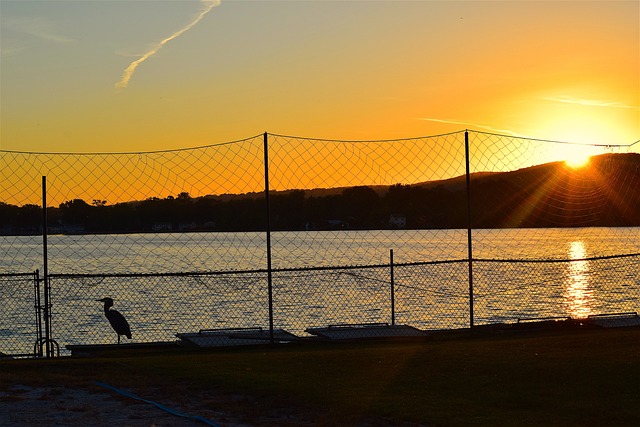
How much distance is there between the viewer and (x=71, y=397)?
10.9m

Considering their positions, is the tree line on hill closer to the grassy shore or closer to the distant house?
the distant house

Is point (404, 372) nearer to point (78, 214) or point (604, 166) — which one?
point (78, 214)

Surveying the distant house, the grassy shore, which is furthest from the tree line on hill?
the grassy shore

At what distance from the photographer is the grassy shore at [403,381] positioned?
32.0ft

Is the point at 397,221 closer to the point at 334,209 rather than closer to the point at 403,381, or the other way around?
the point at 334,209

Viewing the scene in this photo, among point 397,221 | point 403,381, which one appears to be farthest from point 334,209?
point 403,381

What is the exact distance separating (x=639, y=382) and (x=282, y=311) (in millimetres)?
27271

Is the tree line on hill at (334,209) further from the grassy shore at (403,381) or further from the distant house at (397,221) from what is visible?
the grassy shore at (403,381)

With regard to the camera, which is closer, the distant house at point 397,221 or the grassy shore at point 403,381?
the grassy shore at point 403,381

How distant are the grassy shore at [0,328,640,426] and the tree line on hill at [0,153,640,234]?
4606mm

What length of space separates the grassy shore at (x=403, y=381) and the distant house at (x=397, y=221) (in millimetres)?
6576

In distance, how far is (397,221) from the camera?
73.0 ft

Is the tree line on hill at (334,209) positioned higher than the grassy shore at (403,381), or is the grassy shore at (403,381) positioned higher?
the tree line on hill at (334,209)

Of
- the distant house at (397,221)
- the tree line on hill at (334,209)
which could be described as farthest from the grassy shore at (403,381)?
the distant house at (397,221)
